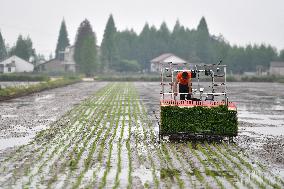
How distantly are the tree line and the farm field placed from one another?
98.1 m

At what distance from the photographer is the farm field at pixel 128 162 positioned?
10438mm

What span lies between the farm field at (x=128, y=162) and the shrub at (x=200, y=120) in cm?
53

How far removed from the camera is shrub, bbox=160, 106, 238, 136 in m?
16.0

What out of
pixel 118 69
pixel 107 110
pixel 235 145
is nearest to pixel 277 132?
pixel 235 145

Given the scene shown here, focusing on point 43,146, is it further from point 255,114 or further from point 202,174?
point 255,114

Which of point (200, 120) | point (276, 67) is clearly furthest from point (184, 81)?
point (276, 67)

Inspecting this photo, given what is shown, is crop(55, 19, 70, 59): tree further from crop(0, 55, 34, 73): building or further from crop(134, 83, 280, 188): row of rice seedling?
crop(134, 83, 280, 188): row of rice seedling

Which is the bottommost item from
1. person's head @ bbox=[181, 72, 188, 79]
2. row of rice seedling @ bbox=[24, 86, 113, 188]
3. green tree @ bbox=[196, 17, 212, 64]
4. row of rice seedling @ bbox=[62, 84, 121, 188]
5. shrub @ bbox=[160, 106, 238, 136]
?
row of rice seedling @ bbox=[62, 84, 121, 188]

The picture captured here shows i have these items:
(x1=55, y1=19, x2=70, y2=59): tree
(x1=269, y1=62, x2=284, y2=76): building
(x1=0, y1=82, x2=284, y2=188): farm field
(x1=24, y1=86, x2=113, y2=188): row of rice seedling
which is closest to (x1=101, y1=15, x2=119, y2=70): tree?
(x1=55, y1=19, x2=70, y2=59): tree

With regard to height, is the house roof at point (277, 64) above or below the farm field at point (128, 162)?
above

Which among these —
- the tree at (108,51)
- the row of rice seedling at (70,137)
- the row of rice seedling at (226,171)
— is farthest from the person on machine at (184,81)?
the tree at (108,51)

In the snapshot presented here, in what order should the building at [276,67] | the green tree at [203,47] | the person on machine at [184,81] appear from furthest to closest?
the green tree at [203,47] < the building at [276,67] < the person on machine at [184,81]

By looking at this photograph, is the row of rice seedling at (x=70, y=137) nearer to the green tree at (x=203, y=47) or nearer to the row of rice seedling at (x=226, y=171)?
the row of rice seedling at (x=226, y=171)

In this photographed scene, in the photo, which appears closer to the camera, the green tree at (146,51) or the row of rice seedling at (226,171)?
the row of rice seedling at (226,171)
